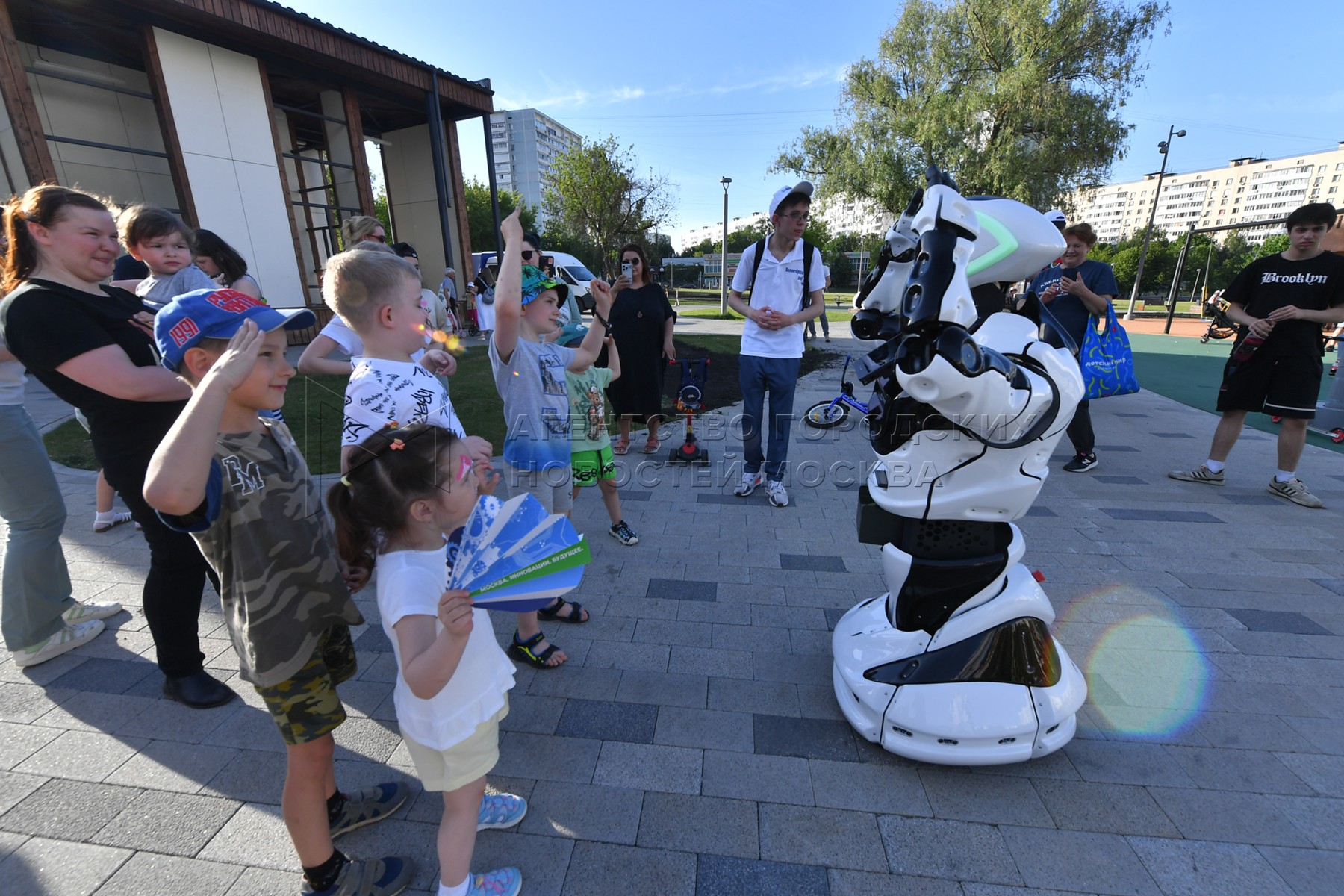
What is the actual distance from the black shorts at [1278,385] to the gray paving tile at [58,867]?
6.65 m

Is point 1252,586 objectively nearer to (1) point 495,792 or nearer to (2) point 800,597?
(2) point 800,597

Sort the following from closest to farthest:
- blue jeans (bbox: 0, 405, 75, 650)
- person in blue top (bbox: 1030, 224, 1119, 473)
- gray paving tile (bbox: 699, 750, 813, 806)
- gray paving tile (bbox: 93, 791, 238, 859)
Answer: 1. gray paving tile (bbox: 93, 791, 238, 859)
2. gray paving tile (bbox: 699, 750, 813, 806)
3. blue jeans (bbox: 0, 405, 75, 650)
4. person in blue top (bbox: 1030, 224, 1119, 473)

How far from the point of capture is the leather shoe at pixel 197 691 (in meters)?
2.28

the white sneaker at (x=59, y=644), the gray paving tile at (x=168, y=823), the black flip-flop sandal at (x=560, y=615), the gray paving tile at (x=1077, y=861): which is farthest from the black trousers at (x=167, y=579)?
the gray paving tile at (x=1077, y=861)

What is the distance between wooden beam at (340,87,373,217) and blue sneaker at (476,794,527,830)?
1448cm

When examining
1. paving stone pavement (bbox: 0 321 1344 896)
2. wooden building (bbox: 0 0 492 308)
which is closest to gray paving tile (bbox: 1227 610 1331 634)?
paving stone pavement (bbox: 0 321 1344 896)

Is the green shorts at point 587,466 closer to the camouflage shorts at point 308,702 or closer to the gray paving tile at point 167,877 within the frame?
the camouflage shorts at point 308,702

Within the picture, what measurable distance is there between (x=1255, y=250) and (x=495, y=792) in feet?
223

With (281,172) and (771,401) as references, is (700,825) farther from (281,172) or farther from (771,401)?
(281,172)

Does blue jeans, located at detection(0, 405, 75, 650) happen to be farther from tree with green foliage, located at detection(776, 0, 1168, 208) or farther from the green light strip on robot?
tree with green foliage, located at detection(776, 0, 1168, 208)

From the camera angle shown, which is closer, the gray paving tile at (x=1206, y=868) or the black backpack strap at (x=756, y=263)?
the gray paving tile at (x=1206, y=868)

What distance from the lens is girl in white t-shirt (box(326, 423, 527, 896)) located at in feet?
4.09

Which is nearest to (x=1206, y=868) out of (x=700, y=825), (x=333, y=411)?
(x=700, y=825)

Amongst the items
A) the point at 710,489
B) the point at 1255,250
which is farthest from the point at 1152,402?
the point at 1255,250
